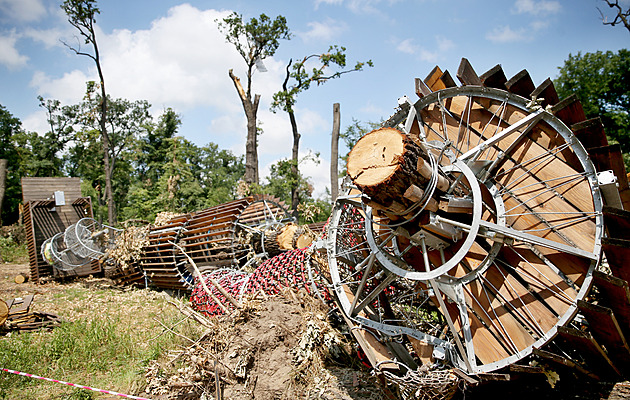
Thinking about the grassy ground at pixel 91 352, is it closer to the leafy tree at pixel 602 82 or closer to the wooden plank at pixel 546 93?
the wooden plank at pixel 546 93

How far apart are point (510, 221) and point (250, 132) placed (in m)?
14.8

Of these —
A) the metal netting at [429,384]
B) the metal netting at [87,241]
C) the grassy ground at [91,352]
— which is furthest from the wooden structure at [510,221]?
the metal netting at [87,241]

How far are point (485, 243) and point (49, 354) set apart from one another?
575 cm

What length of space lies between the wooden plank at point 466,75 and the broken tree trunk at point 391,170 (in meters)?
1.00

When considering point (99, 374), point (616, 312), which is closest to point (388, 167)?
point (616, 312)

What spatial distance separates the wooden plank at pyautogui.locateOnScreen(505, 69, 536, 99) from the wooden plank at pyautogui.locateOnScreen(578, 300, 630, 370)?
176 cm

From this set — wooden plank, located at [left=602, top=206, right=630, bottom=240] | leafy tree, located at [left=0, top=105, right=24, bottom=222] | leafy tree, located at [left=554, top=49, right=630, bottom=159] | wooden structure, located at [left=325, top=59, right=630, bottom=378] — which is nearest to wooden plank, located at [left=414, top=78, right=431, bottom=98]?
wooden structure, located at [left=325, top=59, right=630, bottom=378]

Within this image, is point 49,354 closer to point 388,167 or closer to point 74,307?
point 74,307

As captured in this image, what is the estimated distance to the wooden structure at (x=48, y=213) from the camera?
1181 centimetres

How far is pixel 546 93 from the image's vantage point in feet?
11.1

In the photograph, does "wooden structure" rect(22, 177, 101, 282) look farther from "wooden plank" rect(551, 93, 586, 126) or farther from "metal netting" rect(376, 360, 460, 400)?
"wooden plank" rect(551, 93, 586, 126)

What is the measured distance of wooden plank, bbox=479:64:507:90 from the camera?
357cm

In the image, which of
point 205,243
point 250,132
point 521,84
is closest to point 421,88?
point 521,84

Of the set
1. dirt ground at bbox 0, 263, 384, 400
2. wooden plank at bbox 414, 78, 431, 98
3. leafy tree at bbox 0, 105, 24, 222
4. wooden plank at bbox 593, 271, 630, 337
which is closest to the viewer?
wooden plank at bbox 593, 271, 630, 337
